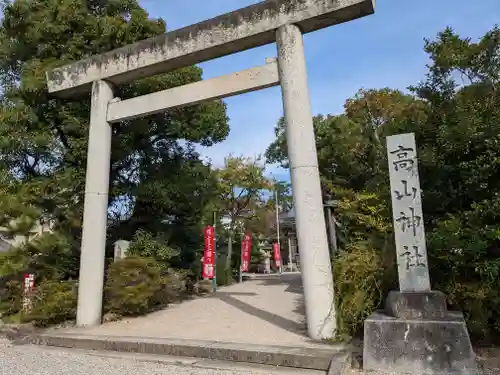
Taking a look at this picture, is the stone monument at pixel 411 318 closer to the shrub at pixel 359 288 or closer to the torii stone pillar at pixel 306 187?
the shrub at pixel 359 288

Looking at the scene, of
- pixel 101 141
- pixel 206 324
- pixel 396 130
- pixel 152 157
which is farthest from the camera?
pixel 152 157

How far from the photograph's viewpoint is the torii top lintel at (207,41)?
6.16m

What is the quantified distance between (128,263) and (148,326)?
147 centimetres

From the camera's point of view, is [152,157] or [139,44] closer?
[139,44]

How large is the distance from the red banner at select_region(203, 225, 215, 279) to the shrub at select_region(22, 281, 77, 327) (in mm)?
4998

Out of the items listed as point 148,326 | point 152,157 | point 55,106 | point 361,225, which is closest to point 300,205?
point 361,225

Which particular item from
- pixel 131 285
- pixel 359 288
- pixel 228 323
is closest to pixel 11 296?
pixel 131 285

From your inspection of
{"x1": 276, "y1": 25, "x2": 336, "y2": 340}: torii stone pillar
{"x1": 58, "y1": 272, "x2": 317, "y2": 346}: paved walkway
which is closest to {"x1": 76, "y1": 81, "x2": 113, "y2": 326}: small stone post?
{"x1": 58, "y1": 272, "x2": 317, "y2": 346}: paved walkway

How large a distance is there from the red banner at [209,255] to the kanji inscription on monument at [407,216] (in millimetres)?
8174

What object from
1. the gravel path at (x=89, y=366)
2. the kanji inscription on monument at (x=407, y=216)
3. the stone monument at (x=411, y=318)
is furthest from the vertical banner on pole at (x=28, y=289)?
the kanji inscription on monument at (x=407, y=216)

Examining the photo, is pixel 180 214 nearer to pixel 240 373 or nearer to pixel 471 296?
pixel 240 373

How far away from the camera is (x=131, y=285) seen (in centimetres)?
799

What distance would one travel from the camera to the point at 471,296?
4770 millimetres

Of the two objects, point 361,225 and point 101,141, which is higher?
point 101,141
